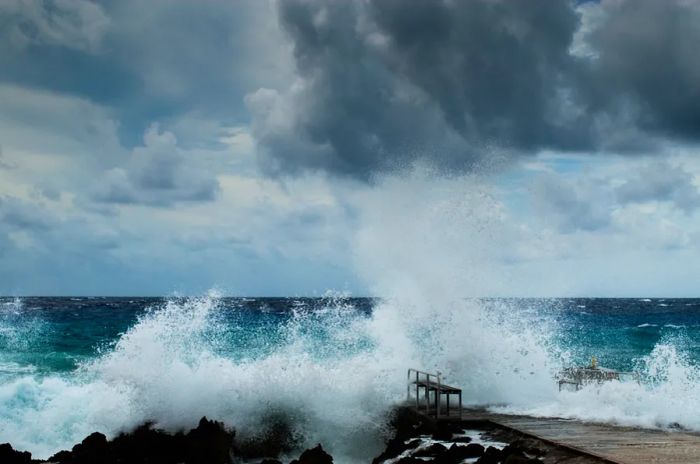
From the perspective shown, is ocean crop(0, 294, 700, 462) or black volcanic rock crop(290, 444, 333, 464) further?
ocean crop(0, 294, 700, 462)

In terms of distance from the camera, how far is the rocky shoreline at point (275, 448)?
44.1ft

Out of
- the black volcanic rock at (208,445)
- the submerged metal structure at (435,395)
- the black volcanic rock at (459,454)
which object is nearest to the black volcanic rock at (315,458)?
the black volcanic rock at (459,454)

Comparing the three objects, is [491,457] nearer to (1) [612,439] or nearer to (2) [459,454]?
(2) [459,454]

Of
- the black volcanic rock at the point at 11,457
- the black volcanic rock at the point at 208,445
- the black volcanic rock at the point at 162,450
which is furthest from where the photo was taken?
the black volcanic rock at the point at 208,445

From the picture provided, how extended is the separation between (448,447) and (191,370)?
26.6ft

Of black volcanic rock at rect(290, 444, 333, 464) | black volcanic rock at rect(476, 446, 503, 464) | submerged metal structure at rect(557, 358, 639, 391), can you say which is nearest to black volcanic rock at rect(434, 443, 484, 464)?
black volcanic rock at rect(476, 446, 503, 464)

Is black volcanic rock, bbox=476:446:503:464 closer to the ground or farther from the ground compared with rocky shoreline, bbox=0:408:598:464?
farther from the ground

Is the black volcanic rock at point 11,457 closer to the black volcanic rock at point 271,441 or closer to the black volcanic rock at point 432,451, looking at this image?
the black volcanic rock at point 271,441

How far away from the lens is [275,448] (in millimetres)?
18312

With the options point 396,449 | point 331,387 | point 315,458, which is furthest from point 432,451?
point 331,387

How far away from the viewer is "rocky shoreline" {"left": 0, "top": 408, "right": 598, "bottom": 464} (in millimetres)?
13430

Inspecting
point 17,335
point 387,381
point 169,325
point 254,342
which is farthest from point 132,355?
point 17,335

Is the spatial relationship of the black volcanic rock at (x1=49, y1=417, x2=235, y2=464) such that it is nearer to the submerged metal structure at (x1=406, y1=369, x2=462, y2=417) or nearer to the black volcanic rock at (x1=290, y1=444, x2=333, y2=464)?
the black volcanic rock at (x1=290, y1=444, x2=333, y2=464)

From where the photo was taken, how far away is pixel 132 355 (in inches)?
819
